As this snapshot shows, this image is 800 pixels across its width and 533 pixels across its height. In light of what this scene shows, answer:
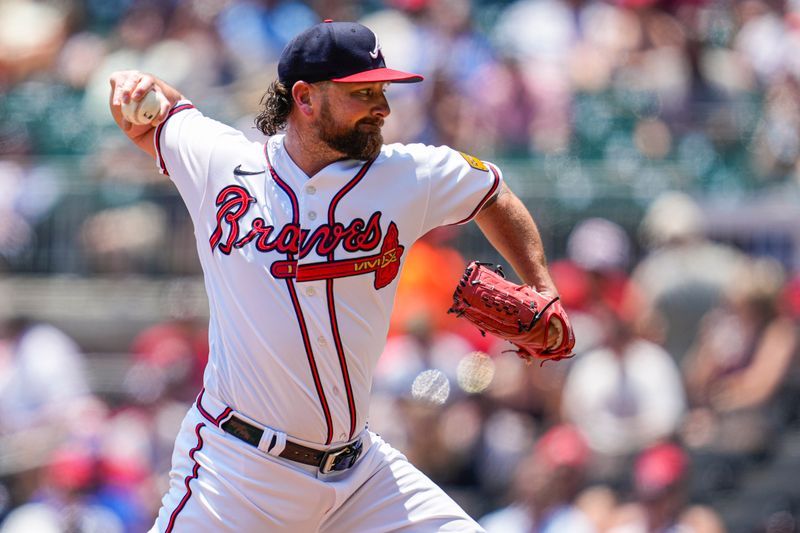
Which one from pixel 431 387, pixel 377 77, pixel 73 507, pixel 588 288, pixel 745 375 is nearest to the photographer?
pixel 377 77

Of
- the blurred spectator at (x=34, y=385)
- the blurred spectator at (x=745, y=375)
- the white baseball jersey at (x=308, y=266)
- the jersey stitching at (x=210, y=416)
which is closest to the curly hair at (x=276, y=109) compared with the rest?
the white baseball jersey at (x=308, y=266)

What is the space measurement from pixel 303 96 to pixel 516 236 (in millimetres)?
763

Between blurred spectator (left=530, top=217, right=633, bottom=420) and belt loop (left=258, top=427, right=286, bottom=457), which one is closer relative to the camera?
belt loop (left=258, top=427, right=286, bottom=457)

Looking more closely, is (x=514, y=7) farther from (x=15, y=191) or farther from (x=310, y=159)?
(x=310, y=159)

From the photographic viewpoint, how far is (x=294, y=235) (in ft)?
12.5

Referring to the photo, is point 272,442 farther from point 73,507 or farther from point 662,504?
point 73,507

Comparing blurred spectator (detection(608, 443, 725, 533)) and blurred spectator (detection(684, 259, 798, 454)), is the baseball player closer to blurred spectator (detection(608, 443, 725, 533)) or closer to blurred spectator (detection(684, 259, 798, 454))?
blurred spectator (detection(608, 443, 725, 533))

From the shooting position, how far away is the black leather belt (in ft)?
12.4

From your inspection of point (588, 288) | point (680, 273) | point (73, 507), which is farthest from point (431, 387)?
point (73, 507)

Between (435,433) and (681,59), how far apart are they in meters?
3.34

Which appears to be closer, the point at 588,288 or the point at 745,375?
the point at 745,375

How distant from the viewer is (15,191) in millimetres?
9164

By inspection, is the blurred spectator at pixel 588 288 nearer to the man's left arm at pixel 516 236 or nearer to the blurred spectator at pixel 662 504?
the blurred spectator at pixel 662 504

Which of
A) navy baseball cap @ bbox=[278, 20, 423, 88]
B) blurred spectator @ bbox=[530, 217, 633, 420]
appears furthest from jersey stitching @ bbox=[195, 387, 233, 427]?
blurred spectator @ bbox=[530, 217, 633, 420]
